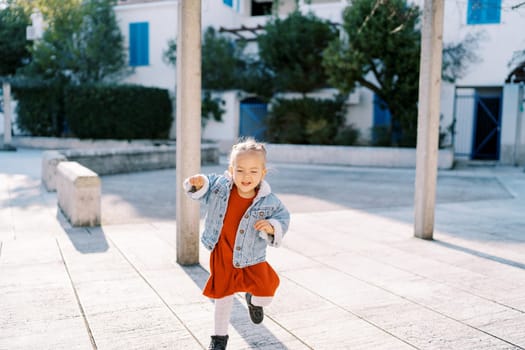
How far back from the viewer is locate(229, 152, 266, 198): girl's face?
2.95m

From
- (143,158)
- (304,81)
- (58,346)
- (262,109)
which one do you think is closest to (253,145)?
(58,346)

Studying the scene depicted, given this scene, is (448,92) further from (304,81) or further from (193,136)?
(193,136)

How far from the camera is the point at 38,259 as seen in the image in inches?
200

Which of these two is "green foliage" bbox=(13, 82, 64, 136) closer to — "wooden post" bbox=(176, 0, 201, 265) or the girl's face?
"wooden post" bbox=(176, 0, 201, 265)

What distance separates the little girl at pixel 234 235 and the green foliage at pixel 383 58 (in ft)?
44.3

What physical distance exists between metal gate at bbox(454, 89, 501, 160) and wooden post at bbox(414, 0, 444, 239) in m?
12.1

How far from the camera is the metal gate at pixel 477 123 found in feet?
57.8

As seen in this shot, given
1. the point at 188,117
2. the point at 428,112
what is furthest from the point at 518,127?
the point at 188,117

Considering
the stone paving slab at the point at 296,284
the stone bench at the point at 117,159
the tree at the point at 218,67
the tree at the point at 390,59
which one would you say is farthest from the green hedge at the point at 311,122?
the stone paving slab at the point at 296,284

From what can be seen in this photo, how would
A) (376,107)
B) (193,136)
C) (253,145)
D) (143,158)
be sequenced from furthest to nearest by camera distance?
1. (376,107)
2. (143,158)
3. (193,136)
4. (253,145)

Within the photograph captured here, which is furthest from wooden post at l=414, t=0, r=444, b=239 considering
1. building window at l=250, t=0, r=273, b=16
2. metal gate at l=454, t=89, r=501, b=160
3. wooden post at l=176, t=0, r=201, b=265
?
building window at l=250, t=0, r=273, b=16

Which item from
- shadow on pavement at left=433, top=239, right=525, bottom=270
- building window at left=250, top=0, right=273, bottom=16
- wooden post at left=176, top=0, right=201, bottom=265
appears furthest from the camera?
building window at left=250, top=0, right=273, bottom=16

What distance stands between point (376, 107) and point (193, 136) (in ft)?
47.5

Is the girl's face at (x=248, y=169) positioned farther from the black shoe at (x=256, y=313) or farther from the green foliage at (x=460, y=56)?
the green foliage at (x=460, y=56)
